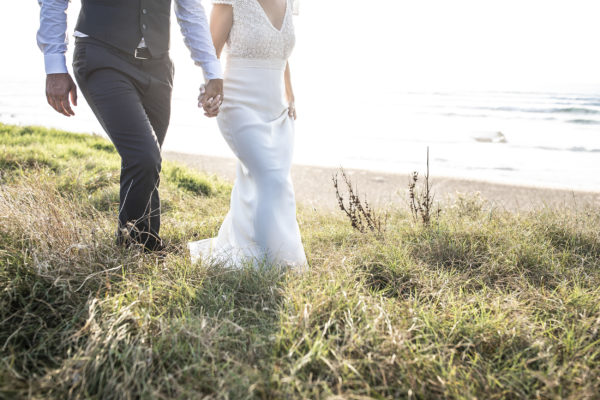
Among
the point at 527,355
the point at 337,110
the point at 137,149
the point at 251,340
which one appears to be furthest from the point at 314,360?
the point at 337,110

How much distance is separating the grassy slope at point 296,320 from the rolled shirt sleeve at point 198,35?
127 centimetres

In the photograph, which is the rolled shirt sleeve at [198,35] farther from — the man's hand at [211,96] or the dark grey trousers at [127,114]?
the dark grey trousers at [127,114]

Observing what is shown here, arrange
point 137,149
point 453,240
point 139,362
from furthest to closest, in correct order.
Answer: point 453,240, point 137,149, point 139,362

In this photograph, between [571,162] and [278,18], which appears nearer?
[278,18]

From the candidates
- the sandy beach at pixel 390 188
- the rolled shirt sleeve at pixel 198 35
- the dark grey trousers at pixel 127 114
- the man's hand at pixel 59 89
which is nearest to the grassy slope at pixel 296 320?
the dark grey trousers at pixel 127 114

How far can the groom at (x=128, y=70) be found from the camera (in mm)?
2709

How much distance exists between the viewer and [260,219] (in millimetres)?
3076

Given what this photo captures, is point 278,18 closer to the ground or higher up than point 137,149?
higher up

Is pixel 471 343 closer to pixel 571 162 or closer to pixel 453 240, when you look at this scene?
pixel 453 240

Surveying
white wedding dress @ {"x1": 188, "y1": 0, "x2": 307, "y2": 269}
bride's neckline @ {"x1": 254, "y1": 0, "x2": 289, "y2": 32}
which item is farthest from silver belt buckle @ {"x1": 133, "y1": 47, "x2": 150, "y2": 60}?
bride's neckline @ {"x1": 254, "y1": 0, "x2": 289, "y2": 32}

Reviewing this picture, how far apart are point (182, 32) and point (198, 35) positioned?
15cm

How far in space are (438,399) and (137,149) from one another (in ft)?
7.16

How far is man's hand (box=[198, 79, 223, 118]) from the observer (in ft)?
9.46

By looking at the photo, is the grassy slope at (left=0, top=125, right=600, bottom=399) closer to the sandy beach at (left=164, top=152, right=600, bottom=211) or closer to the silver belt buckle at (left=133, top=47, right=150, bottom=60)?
the silver belt buckle at (left=133, top=47, right=150, bottom=60)
